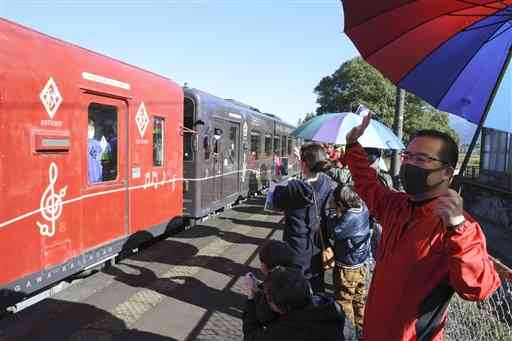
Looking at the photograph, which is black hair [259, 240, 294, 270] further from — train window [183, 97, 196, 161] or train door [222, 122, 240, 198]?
train door [222, 122, 240, 198]

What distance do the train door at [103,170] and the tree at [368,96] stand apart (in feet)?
82.3

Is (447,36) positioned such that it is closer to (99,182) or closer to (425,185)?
(425,185)

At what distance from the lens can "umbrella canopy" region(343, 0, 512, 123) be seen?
6.93 feet

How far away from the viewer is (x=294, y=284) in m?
2.07

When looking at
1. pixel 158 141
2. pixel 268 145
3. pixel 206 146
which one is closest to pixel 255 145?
pixel 268 145

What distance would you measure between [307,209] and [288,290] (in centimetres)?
158

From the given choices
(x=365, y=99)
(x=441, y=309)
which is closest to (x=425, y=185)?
(x=441, y=309)

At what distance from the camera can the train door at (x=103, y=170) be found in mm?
4971

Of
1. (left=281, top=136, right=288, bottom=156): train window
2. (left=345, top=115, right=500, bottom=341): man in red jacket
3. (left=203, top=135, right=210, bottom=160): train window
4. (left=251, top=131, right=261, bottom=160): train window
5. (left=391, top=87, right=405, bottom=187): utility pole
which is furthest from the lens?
(left=281, top=136, right=288, bottom=156): train window

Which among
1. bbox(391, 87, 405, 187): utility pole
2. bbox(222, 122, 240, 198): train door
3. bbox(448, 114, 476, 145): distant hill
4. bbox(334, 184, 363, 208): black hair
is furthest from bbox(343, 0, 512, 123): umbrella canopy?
bbox(222, 122, 240, 198): train door

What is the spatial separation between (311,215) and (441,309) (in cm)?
185

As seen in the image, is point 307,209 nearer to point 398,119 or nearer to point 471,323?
point 471,323

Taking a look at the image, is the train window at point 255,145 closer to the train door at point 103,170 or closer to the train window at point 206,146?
the train window at point 206,146

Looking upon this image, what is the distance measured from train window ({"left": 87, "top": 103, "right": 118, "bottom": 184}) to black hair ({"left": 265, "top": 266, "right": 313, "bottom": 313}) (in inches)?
141
